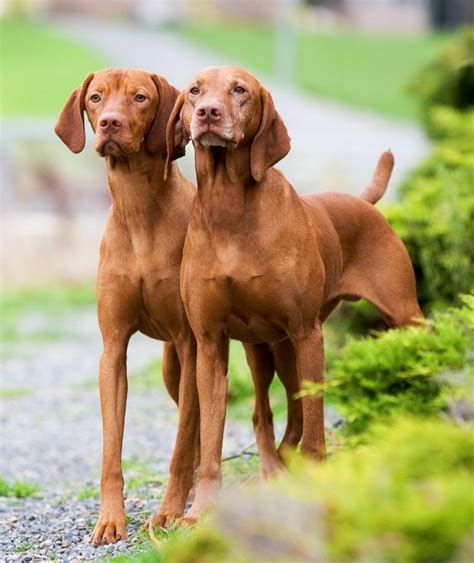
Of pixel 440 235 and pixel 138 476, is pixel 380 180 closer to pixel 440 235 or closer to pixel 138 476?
pixel 440 235

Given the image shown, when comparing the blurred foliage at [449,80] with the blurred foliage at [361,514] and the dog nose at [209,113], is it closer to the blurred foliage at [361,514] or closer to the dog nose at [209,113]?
the dog nose at [209,113]

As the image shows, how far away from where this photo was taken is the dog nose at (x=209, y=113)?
188 inches

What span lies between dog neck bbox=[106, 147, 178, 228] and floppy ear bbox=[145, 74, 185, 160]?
54 mm

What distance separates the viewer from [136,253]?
5367 mm

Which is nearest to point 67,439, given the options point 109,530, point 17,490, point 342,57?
point 17,490

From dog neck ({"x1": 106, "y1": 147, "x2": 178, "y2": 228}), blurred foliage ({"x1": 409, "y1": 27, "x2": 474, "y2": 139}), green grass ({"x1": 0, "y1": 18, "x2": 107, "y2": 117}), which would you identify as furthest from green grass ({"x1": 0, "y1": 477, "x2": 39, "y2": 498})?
green grass ({"x1": 0, "y1": 18, "x2": 107, "y2": 117})

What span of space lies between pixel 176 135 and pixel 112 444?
4.41ft

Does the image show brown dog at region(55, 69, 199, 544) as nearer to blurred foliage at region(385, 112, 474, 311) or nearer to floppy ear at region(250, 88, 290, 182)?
floppy ear at region(250, 88, 290, 182)

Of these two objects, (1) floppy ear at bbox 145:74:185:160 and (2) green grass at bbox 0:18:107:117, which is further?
(2) green grass at bbox 0:18:107:117

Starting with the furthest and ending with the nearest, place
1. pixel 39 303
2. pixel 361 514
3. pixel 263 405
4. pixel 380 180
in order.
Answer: pixel 39 303 < pixel 380 180 < pixel 263 405 < pixel 361 514

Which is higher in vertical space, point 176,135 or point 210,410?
point 176,135

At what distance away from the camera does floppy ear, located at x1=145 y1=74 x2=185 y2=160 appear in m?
5.35

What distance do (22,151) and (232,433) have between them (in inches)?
394

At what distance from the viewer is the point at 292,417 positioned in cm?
613
